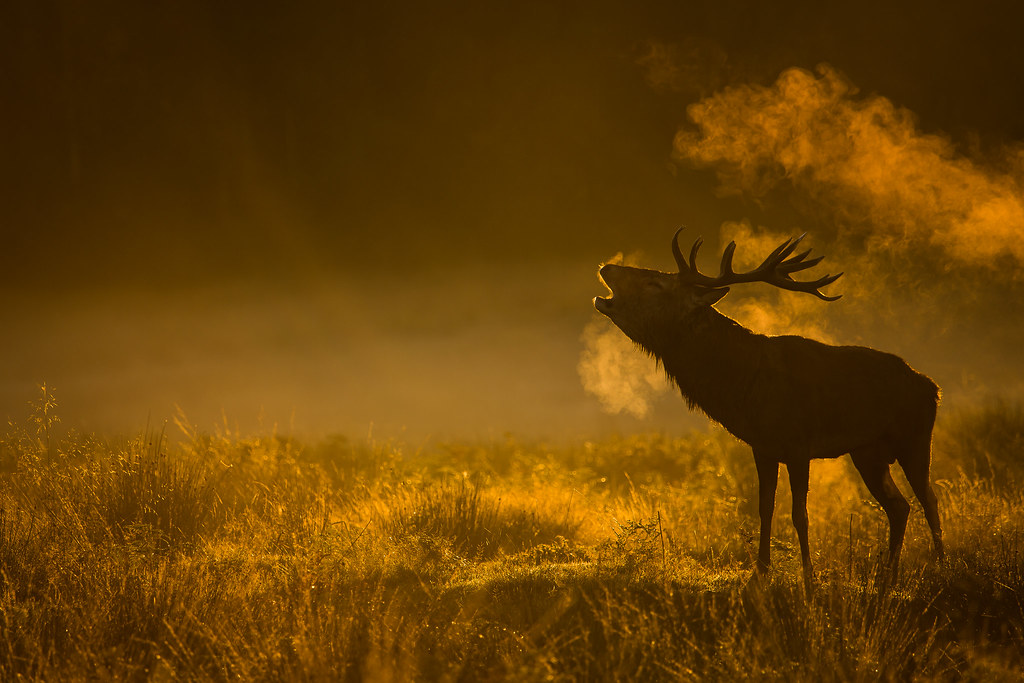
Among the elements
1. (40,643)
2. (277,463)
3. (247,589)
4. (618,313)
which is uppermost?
(618,313)

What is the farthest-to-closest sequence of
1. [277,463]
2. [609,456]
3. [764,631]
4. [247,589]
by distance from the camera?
[609,456], [277,463], [247,589], [764,631]

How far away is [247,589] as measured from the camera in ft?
18.5

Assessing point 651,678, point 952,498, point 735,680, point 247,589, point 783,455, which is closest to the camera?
point 735,680

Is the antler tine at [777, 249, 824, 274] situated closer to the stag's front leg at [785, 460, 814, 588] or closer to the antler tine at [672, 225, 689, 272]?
the antler tine at [672, 225, 689, 272]

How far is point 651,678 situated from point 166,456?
21.7ft

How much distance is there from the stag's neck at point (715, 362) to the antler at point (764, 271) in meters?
0.27

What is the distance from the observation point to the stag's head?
6762mm

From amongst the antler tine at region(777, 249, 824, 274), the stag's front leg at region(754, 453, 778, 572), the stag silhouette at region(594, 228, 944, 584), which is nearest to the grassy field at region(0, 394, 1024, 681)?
the stag's front leg at region(754, 453, 778, 572)

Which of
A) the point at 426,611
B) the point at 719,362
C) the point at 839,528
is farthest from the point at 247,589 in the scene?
the point at 839,528

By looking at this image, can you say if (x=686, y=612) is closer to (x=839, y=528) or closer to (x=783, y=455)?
(x=783, y=455)

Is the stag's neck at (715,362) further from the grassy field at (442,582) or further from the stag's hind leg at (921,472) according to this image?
the stag's hind leg at (921,472)

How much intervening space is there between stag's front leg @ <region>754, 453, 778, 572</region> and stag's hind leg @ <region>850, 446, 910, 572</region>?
965mm

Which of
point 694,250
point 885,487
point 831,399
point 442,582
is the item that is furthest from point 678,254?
point 442,582

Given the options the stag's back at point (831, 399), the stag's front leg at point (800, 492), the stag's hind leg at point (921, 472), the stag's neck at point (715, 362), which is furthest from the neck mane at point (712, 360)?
the stag's hind leg at point (921, 472)
